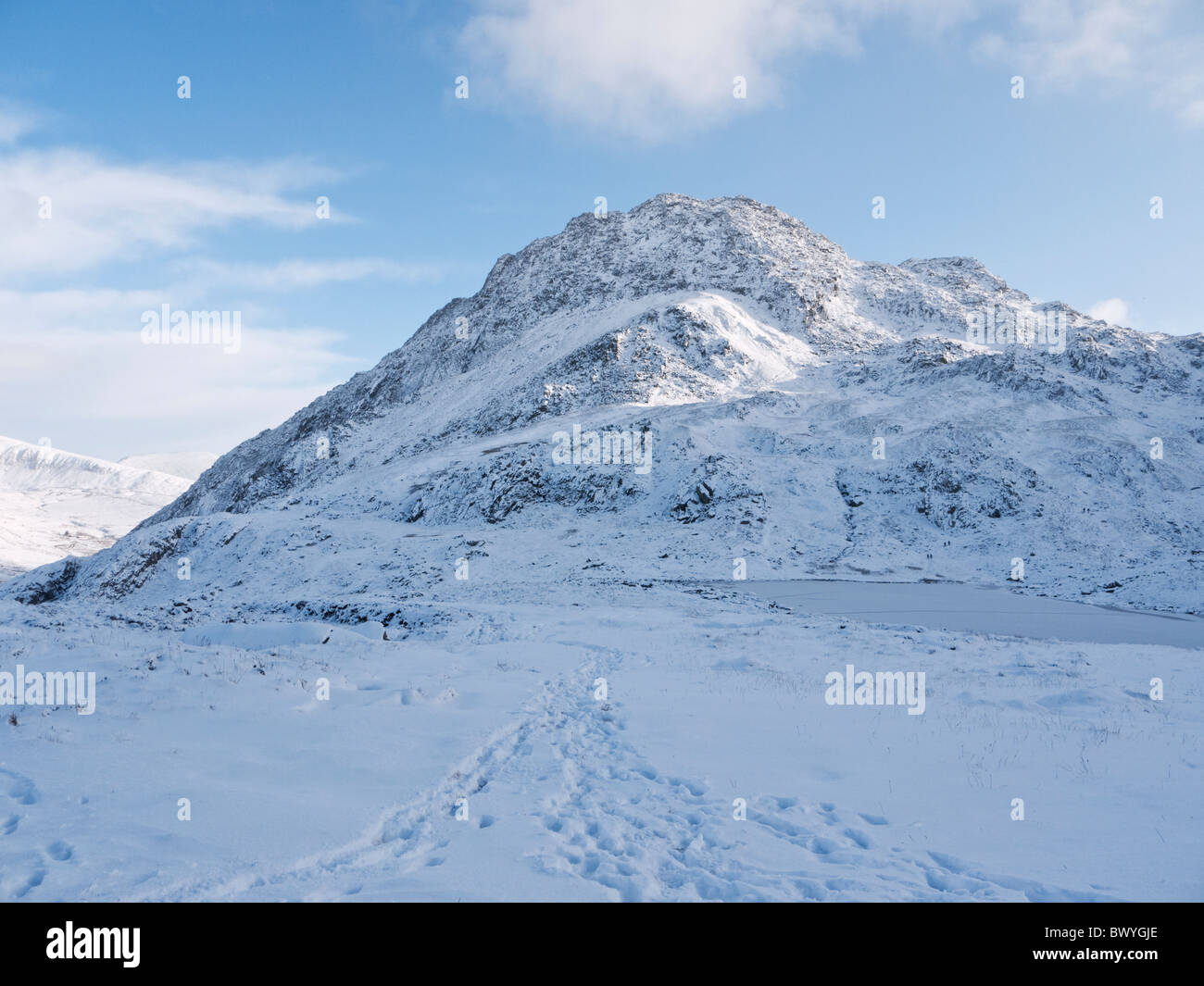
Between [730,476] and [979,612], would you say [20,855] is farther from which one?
[730,476]

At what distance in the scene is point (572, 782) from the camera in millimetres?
7789

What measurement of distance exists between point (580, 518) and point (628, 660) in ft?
87.6

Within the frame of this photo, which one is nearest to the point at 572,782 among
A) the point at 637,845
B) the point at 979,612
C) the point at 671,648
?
the point at 637,845

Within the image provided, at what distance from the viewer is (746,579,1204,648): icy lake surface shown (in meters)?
20.7

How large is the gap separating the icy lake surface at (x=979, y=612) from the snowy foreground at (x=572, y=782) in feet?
22.4

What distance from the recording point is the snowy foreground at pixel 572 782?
5207mm

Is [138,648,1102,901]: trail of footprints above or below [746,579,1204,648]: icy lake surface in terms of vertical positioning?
above

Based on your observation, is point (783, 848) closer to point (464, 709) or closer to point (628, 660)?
point (464, 709)

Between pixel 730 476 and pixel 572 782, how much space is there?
36.9 metres

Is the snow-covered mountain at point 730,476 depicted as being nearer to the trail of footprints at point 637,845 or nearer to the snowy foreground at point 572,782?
the snowy foreground at point 572,782

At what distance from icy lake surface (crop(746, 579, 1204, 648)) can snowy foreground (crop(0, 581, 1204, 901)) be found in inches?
268

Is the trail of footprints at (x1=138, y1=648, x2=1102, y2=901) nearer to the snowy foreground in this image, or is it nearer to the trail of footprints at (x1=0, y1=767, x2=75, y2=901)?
the snowy foreground
